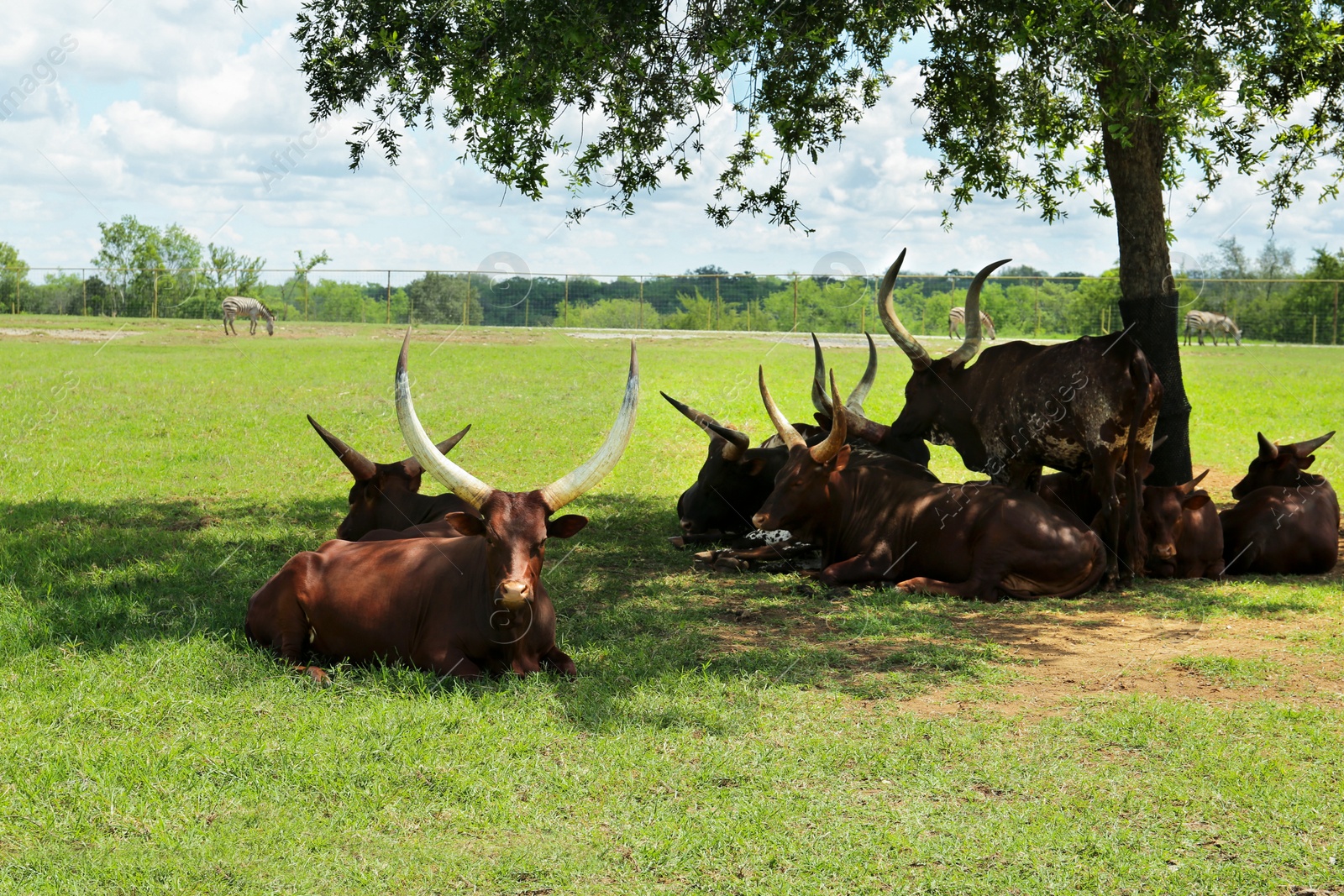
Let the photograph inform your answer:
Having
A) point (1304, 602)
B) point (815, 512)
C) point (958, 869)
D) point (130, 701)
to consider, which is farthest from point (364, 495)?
point (1304, 602)

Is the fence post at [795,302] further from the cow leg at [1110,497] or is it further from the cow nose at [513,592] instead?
the cow nose at [513,592]

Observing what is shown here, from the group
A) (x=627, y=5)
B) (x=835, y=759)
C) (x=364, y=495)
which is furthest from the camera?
(x=627, y=5)

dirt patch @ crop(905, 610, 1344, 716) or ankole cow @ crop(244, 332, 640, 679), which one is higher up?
ankole cow @ crop(244, 332, 640, 679)

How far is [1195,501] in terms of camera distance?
8.59m

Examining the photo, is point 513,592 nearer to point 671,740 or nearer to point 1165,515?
point 671,740

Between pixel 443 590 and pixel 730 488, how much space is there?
14.2 ft

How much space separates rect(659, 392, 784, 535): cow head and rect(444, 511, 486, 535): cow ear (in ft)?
14.2

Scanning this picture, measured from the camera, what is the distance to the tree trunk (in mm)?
9945

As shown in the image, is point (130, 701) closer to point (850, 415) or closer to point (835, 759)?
point (835, 759)

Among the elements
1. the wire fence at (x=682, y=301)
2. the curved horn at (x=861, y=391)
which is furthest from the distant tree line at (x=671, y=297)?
the curved horn at (x=861, y=391)

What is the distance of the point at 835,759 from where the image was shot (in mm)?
4934

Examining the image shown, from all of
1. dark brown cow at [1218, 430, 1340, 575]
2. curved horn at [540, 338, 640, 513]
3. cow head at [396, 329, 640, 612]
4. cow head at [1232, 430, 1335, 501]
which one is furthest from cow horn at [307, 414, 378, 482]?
cow head at [1232, 430, 1335, 501]

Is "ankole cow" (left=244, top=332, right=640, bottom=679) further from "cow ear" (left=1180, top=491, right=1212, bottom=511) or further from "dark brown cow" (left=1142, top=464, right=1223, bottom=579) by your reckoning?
"cow ear" (left=1180, top=491, right=1212, bottom=511)

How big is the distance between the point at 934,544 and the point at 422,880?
5062 millimetres
